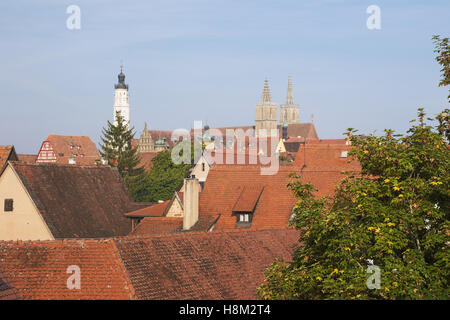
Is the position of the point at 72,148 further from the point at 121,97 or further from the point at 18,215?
the point at 18,215

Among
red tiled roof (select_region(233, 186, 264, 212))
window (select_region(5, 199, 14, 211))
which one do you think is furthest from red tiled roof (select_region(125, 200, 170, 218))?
window (select_region(5, 199, 14, 211))

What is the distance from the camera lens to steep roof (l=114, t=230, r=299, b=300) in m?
19.5

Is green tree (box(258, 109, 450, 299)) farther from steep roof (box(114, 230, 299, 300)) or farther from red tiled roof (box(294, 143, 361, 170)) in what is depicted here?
red tiled roof (box(294, 143, 361, 170))

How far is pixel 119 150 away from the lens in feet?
288

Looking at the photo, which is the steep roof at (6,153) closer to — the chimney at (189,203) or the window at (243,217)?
the chimney at (189,203)

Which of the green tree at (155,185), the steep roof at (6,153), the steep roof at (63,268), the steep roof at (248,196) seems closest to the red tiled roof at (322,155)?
the steep roof at (248,196)

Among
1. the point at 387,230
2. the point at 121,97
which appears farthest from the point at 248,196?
the point at 121,97

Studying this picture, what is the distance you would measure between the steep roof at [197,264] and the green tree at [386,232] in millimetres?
4716

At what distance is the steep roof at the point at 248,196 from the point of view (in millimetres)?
36031

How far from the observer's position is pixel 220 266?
22.3 m

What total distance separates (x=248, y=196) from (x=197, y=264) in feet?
52.8
